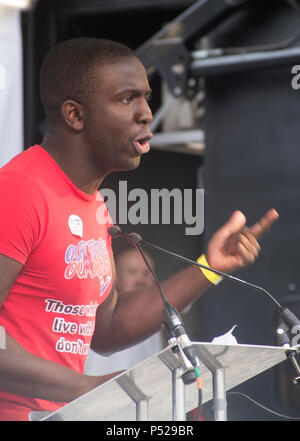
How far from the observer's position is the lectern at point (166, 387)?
177 cm

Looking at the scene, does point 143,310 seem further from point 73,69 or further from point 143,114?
point 73,69

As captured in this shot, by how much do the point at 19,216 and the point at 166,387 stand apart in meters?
0.66

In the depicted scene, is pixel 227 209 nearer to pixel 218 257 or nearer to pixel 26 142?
pixel 26 142

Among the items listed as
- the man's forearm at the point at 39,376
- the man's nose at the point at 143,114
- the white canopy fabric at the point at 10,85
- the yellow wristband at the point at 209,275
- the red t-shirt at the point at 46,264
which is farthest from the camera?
the white canopy fabric at the point at 10,85

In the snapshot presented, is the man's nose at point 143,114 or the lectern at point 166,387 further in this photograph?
the man's nose at point 143,114

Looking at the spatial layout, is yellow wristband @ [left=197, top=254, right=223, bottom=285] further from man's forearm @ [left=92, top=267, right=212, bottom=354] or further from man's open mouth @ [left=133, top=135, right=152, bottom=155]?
man's open mouth @ [left=133, top=135, right=152, bottom=155]

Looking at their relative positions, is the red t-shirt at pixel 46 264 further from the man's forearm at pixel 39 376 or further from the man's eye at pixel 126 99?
the man's eye at pixel 126 99

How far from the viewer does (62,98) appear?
2428 millimetres

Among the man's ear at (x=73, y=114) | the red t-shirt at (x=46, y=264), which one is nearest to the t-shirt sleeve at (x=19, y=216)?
the red t-shirt at (x=46, y=264)

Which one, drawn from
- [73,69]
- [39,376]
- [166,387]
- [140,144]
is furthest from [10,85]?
[166,387]

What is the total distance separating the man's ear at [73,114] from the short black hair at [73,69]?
0.02 metres

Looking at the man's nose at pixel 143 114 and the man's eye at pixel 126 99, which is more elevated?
the man's eye at pixel 126 99
